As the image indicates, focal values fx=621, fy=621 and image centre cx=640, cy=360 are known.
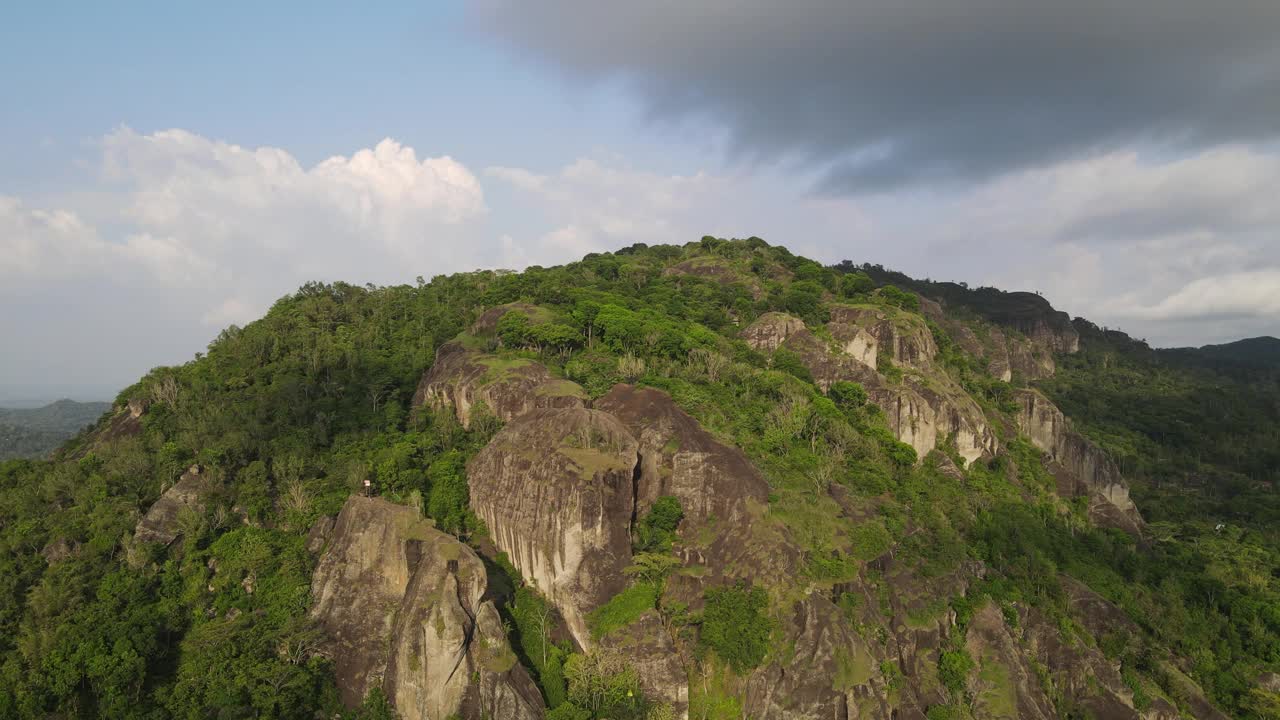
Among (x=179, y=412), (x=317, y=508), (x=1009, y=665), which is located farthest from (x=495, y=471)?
(x=1009, y=665)

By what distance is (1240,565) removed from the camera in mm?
55719

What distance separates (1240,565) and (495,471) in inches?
2601

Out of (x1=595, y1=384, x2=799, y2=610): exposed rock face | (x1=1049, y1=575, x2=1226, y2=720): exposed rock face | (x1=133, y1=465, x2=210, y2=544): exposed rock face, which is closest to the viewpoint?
(x1=595, y1=384, x2=799, y2=610): exposed rock face

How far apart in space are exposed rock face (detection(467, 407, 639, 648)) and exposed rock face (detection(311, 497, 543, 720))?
15.8 feet

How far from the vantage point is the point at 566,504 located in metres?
40.7

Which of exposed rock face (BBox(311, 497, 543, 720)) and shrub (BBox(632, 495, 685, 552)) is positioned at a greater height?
shrub (BBox(632, 495, 685, 552))

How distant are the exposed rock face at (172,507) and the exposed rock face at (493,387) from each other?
17.5m

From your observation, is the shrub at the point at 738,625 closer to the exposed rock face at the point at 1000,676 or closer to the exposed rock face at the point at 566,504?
the exposed rock face at the point at 566,504

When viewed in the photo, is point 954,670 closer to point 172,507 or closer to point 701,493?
point 701,493

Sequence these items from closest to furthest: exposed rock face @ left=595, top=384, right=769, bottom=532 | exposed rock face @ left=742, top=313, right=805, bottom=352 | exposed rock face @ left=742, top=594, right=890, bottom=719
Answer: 1. exposed rock face @ left=742, top=594, right=890, bottom=719
2. exposed rock face @ left=595, top=384, right=769, bottom=532
3. exposed rock face @ left=742, top=313, right=805, bottom=352

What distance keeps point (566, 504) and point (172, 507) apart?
30210 mm

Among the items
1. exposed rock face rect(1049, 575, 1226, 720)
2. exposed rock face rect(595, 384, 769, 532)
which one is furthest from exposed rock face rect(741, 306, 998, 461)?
exposed rock face rect(595, 384, 769, 532)

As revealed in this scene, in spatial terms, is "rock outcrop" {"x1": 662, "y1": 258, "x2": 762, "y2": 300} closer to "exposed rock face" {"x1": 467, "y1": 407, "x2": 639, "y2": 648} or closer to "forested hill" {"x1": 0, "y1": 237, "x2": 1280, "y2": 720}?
"forested hill" {"x1": 0, "y1": 237, "x2": 1280, "y2": 720}

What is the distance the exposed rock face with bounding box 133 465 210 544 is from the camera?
44406 mm
